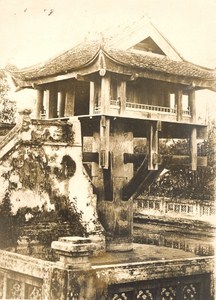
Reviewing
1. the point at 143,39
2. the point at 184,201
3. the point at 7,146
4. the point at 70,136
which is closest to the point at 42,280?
the point at 7,146

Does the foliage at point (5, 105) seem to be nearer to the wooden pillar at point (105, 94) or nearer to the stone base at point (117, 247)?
the wooden pillar at point (105, 94)

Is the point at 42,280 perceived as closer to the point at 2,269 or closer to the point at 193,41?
the point at 2,269

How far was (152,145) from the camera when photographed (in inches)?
313

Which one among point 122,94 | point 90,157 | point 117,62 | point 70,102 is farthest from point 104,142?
point 117,62

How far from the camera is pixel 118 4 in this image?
5645 millimetres

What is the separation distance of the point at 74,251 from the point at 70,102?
3713 mm

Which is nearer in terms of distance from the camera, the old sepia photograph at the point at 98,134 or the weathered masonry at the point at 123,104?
the old sepia photograph at the point at 98,134

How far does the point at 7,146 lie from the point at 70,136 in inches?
42.7

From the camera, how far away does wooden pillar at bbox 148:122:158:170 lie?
786 cm

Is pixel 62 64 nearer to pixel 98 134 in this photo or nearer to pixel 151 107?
pixel 98 134

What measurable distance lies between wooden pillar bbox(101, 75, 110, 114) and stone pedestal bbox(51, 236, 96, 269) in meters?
3.00

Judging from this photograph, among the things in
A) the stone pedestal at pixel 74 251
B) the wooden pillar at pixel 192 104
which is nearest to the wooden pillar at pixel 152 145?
the wooden pillar at pixel 192 104

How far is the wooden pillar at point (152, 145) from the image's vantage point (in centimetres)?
786

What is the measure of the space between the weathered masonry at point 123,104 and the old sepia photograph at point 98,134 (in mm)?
17
